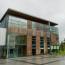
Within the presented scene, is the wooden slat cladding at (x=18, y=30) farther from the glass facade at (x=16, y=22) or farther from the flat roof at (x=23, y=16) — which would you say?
the flat roof at (x=23, y=16)

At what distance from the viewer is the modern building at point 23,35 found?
36406 mm

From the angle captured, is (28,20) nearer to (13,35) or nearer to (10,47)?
(13,35)

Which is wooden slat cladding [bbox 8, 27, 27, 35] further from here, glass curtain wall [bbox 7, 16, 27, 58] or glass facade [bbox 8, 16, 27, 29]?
glass facade [bbox 8, 16, 27, 29]

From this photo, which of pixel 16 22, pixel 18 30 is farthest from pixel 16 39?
pixel 16 22

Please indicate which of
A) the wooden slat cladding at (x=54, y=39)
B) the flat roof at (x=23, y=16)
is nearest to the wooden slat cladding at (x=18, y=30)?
the flat roof at (x=23, y=16)

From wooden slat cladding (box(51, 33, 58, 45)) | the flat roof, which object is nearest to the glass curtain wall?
the flat roof

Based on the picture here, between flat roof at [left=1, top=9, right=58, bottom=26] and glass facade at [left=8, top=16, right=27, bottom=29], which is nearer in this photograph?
glass facade at [left=8, top=16, right=27, bottom=29]

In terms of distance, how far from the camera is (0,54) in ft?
121

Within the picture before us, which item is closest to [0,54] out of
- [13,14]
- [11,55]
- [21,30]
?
[11,55]

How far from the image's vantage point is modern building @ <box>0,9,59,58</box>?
36.4 metres

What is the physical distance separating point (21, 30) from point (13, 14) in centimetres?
534

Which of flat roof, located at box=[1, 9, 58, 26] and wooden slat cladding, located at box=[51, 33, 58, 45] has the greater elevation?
flat roof, located at box=[1, 9, 58, 26]

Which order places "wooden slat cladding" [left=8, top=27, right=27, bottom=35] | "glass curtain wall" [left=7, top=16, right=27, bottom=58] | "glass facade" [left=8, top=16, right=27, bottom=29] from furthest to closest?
1. "glass facade" [left=8, top=16, right=27, bottom=29]
2. "wooden slat cladding" [left=8, top=27, right=27, bottom=35]
3. "glass curtain wall" [left=7, top=16, right=27, bottom=58]

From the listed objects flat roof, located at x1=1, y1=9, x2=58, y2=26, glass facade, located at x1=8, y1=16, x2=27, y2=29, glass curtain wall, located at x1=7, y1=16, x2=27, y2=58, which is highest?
flat roof, located at x1=1, y1=9, x2=58, y2=26
